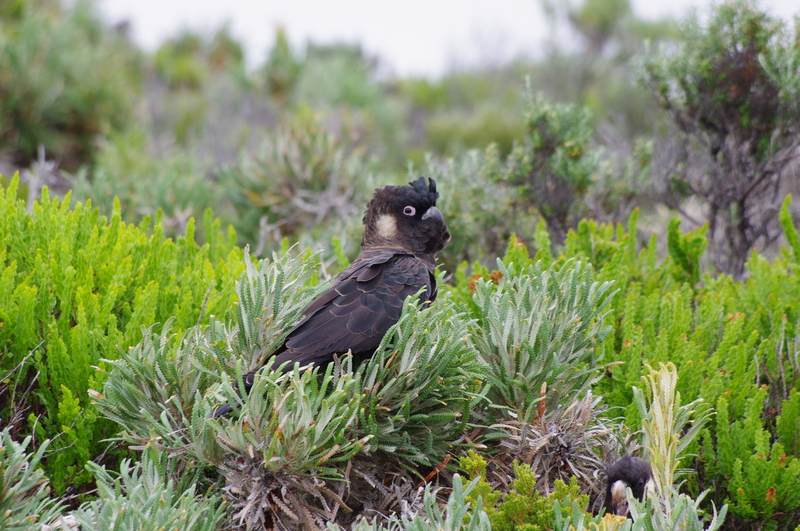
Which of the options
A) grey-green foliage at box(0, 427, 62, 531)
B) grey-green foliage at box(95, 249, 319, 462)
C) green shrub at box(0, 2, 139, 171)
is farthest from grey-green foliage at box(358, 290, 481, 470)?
green shrub at box(0, 2, 139, 171)

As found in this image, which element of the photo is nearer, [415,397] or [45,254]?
[415,397]

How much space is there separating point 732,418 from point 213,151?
32.6ft

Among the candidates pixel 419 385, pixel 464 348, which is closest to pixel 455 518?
pixel 419 385

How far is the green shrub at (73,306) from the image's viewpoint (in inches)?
127

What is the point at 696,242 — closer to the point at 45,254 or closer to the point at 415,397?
the point at 415,397

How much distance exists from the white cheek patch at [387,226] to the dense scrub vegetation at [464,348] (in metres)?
0.48

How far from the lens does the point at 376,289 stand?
3.11 m

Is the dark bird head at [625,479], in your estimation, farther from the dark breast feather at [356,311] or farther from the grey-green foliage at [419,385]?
the dark breast feather at [356,311]

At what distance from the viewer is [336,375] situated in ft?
8.97

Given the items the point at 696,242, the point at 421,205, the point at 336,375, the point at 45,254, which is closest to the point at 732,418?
the point at 696,242

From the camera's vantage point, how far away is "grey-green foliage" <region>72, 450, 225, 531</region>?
2.33m

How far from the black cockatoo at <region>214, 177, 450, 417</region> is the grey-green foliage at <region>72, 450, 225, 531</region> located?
33cm

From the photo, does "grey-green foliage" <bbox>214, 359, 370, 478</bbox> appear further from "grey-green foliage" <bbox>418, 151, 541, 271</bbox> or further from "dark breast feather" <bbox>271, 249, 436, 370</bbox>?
"grey-green foliage" <bbox>418, 151, 541, 271</bbox>

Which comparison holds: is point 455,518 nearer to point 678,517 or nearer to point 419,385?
point 419,385
